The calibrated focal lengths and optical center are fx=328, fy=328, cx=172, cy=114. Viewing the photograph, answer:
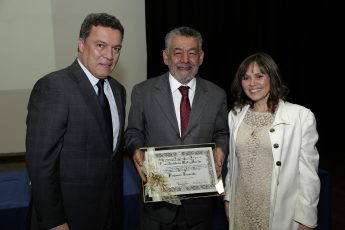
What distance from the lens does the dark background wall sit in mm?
5414

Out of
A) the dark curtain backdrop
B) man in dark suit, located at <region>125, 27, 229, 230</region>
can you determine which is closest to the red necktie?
man in dark suit, located at <region>125, 27, 229, 230</region>

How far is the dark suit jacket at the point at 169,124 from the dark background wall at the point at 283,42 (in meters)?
3.23

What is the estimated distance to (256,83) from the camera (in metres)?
2.06

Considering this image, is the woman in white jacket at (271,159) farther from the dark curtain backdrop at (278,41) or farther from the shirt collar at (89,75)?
the dark curtain backdrop at (278,41)

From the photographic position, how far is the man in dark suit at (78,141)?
1617 mm

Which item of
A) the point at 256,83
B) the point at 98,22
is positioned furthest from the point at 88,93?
the point at 256,83

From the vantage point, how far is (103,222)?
1912mm

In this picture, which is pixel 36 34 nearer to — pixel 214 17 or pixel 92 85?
pixel 214 17

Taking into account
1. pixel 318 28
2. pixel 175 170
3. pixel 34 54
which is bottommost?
pixel 175 170

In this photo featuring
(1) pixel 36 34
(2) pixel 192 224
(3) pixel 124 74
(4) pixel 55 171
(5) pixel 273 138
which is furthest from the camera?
(3) pixel 124 74

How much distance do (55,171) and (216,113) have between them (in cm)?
110

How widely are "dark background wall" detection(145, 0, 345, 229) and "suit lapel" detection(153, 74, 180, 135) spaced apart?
10.5 feet

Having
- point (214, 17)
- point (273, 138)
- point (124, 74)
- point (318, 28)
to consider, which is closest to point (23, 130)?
point (124, 74)

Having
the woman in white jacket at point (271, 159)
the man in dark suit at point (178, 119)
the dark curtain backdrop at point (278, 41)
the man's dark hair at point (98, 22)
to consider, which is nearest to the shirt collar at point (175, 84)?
the man in dark suit at point (178, 119)
